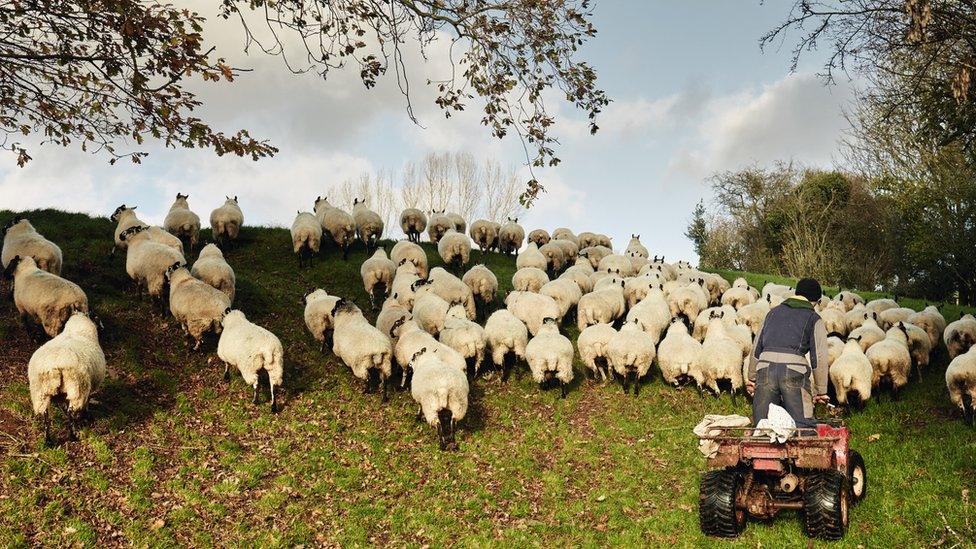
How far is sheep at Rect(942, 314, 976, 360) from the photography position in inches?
568

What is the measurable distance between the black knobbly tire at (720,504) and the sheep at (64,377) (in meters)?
8.68

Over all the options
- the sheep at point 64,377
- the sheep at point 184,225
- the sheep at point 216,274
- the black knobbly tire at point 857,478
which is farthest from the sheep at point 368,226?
the black knobbly tire at point 857,478

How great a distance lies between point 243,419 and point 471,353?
4694mm

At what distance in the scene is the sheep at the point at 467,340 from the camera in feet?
46.7

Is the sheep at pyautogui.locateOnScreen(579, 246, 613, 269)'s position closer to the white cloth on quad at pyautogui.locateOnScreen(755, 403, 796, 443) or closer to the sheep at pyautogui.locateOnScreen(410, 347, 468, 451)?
the sheep at pyautogui.locateOnScreen(410, 347, 468, 451)

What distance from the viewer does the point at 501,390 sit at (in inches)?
561

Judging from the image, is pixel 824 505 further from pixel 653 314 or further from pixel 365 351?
pixel 653 314

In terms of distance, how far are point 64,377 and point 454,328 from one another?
7.21m

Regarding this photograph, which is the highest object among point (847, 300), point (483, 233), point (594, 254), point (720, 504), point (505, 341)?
point (483, 233)

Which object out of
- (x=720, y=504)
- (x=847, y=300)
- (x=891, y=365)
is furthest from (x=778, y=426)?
(x=847, y=300)

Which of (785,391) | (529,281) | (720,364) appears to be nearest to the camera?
(785,391)

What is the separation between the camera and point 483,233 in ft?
85.7

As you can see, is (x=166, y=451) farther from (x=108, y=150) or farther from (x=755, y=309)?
(x=755, y=309)

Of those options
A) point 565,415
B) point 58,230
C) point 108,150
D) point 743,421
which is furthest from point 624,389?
point 58,230
